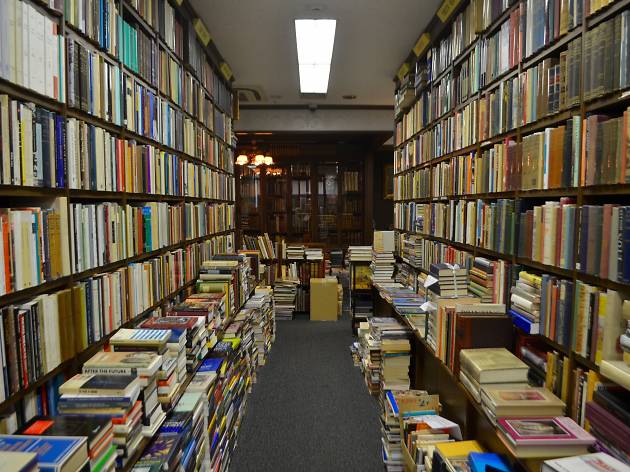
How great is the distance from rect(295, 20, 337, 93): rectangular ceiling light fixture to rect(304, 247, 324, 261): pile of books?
2524mm

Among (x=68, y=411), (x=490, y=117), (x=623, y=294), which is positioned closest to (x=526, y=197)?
(x=490, y=117)

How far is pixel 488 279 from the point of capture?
2482 millimetres

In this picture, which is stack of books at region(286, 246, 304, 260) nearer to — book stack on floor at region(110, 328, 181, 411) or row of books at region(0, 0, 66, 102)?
book stack on floor at region(110, 328, 181, 411)

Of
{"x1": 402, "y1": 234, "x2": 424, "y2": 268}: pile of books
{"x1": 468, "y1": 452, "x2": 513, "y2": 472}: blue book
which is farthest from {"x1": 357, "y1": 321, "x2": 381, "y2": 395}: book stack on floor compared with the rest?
{"x1": 468, "y1": 452, "x2": 513, "y2": 472}: blue book

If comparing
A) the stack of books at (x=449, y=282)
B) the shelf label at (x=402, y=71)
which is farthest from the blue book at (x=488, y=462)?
the shelf label at (x=402, y=71)

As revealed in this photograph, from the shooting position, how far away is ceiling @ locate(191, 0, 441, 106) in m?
3.34

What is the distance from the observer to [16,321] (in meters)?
1.35

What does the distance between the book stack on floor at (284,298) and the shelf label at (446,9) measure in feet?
13.6

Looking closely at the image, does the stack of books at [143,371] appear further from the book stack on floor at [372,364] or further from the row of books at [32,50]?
the book stack on floor at [372,364]

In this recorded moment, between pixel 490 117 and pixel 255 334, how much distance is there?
2.98 metres

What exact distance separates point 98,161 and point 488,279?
6.92ft

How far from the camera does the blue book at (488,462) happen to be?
1578 mm

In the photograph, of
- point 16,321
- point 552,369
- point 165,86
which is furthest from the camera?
point 165,86

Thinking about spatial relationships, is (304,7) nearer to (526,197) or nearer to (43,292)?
(526,197)
